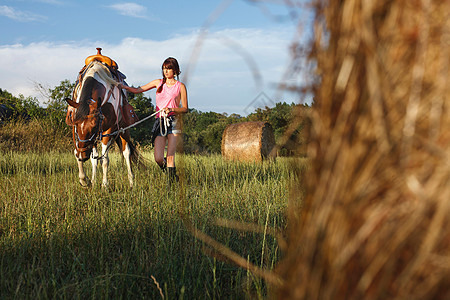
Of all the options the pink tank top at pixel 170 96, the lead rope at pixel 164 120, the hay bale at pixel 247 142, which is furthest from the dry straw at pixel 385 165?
the hay bale at pixel 247 142

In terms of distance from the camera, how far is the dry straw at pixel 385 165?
116 cm

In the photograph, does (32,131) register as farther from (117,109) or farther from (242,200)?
(242,200)

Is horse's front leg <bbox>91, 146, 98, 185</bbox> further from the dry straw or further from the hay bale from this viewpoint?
the dry straw

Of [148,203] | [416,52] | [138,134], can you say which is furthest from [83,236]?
[138,134]

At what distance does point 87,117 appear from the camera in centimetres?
567

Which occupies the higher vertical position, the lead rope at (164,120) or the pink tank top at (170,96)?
the pink tank top at (170,96)

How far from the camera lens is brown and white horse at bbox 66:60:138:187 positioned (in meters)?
5.68

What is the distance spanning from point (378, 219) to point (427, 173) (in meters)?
→ 0.21

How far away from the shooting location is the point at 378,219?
1.18 meters

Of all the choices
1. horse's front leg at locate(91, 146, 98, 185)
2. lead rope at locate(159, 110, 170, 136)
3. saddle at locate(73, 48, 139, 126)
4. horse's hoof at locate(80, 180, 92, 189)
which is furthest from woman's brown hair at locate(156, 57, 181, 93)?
horse's hoof at locate(80, 180, 92, 189)

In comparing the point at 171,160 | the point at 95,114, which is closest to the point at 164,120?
the point at 171,160

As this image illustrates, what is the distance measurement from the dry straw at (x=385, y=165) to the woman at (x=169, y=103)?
4.69 m

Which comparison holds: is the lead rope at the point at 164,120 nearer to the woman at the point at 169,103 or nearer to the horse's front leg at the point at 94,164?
the woman at the point at 169,103

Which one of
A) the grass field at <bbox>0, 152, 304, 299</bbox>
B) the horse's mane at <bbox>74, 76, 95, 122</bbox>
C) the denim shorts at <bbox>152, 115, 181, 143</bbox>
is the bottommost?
the grass field at <bbox>0, 152, 304, 299</bbox>
